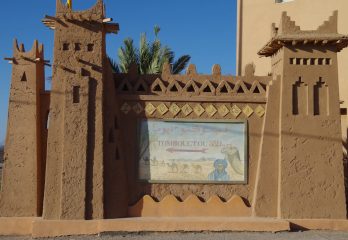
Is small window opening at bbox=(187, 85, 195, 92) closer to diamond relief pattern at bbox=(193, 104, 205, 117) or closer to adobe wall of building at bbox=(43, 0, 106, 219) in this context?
diamond relief pattern at bbox=(193, 104, 205, 117)

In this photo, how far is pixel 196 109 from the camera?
9.14 m

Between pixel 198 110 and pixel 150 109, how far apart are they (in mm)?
967

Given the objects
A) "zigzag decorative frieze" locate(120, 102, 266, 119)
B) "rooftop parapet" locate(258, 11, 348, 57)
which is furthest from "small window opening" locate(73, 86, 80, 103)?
"rooftop parapet" locate(258, 11, 348, 57)

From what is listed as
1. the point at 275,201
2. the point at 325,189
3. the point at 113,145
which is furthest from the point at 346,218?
the point at 113,145

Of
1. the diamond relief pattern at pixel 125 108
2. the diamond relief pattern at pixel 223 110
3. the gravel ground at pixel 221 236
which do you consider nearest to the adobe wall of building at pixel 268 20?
the diamond relief pattern at pixel 223 110

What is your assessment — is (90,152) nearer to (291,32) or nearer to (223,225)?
(223,225)

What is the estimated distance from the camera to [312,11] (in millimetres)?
14938

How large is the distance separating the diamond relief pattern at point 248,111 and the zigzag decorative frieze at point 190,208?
1.67 meters

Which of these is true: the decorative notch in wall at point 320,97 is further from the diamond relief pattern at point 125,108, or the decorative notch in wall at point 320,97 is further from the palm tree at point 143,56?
the palm tree at point 143,56

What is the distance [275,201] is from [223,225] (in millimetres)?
1197

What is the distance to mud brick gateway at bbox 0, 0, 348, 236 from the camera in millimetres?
8539

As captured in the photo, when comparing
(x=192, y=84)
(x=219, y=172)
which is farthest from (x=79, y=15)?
(x=219, y=172)

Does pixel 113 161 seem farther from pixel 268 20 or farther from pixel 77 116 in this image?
pixel 268 20

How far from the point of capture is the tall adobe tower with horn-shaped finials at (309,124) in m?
8.88
